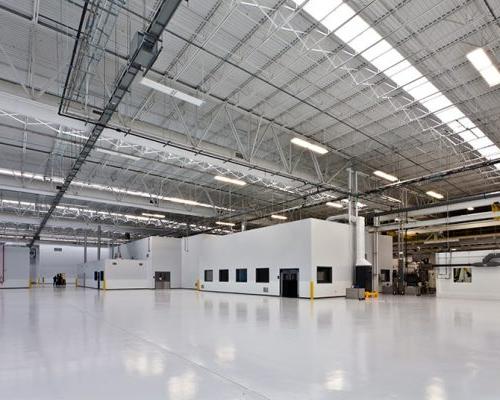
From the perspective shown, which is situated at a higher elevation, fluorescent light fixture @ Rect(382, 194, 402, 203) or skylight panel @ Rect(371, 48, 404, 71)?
skylight panel @ Rect(371, 48, 404, 71)

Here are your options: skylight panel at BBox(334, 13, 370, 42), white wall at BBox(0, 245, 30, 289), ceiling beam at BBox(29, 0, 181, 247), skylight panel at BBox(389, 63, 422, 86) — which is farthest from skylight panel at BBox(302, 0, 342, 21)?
white wall at BBox(0, 245, 30, 289)

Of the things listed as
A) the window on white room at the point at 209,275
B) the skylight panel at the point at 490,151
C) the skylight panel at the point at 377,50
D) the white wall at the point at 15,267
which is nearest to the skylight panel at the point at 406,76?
the skylight panel at the point at 377,50

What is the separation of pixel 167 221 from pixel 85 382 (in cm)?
3757

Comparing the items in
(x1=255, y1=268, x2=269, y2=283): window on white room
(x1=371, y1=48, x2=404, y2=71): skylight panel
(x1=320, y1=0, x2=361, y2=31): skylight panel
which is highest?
(x1=320, y1=0, x2=361, y2=31): skylight panel

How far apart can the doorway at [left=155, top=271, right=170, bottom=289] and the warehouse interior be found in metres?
13.2

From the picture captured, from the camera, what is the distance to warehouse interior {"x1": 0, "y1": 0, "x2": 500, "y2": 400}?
668 cm

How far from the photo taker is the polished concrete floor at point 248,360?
17.8 feet

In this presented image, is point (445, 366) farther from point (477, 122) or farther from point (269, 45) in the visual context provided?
point (477, 122)

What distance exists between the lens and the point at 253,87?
15500 mm

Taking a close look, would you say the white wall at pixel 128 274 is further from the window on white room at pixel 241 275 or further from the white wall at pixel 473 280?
the white wall at pixel 473 280

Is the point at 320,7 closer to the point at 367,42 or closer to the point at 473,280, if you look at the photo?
the point at 367,42

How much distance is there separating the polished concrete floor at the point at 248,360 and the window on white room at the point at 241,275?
739 inches

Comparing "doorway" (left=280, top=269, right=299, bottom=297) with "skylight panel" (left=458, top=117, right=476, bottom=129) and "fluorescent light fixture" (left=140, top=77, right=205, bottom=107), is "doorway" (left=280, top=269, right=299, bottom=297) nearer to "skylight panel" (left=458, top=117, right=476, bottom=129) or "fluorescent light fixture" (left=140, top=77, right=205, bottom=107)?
"skylight panel" (left=458, top=117, right=476, bottom=129)

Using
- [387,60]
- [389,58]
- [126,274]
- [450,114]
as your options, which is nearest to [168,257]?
[126,274]
